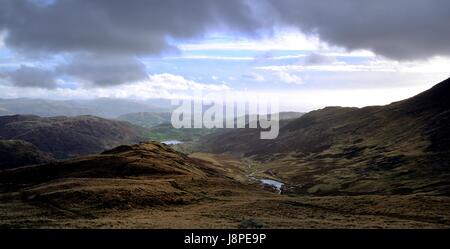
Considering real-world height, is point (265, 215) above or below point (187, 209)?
above

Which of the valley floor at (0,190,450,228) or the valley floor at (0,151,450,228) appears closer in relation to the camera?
the valley floor at (0,190,450,228)

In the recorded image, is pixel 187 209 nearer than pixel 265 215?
No

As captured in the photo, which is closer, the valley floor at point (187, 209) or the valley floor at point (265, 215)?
the valley floor at point (265, 215)

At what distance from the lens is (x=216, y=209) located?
7275 centimetres

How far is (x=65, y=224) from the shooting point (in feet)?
189

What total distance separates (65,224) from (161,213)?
17.6m

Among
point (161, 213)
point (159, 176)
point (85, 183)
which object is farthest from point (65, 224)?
point (159, 176)

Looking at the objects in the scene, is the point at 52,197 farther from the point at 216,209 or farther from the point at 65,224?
the point at 216,209
